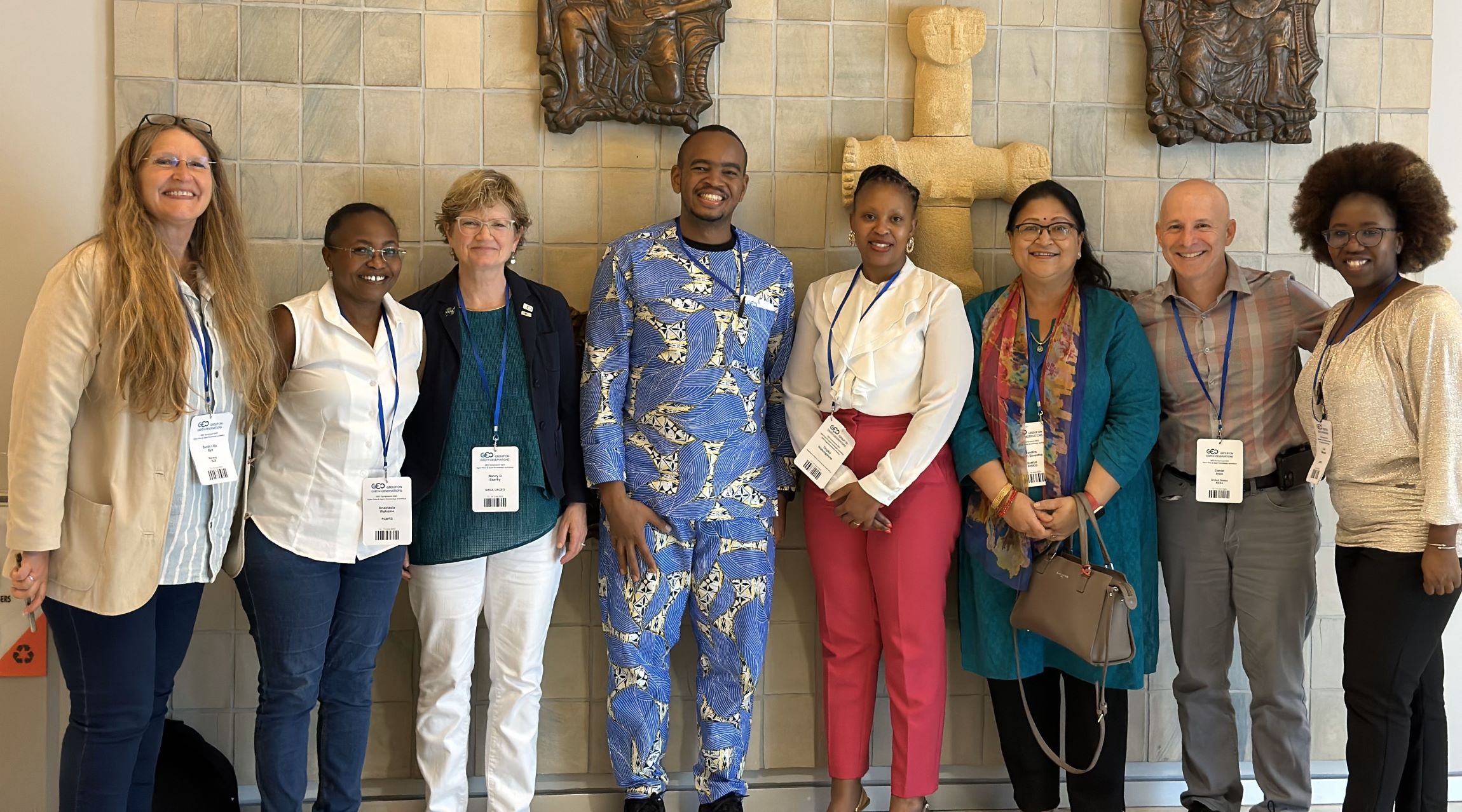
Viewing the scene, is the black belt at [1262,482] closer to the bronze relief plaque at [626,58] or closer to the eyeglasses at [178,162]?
the bronze relief plaque at [626,58]

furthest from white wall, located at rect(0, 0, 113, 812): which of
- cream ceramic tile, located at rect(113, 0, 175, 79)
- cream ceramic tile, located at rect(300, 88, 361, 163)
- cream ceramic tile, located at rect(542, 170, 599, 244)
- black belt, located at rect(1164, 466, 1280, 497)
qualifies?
black belt, located at rect(1164, 466, 1280, 497)

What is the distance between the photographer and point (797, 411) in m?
2.62

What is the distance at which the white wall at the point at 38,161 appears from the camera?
2.66 m

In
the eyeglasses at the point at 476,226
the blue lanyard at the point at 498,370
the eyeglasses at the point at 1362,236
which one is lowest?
the blue lanyard at the point at 498,370

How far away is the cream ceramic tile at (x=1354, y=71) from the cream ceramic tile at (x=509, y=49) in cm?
234

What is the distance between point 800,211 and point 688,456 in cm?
85

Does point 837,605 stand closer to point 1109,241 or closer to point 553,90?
point 1109,241

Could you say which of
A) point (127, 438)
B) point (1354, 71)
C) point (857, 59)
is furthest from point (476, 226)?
point (1354, 71)

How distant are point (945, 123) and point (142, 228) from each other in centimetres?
202

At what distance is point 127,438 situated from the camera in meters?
1.96

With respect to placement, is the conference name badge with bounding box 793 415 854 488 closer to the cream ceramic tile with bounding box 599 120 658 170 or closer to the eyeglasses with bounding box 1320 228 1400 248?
the cream ceramic tile with bounding box 599 120 658 170

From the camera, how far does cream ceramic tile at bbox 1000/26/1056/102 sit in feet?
9.62

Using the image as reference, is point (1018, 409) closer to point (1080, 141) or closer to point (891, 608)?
point (891, 608)

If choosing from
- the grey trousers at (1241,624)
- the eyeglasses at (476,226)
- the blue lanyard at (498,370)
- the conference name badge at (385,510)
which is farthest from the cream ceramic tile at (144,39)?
the grey trousers at (1241,624)
